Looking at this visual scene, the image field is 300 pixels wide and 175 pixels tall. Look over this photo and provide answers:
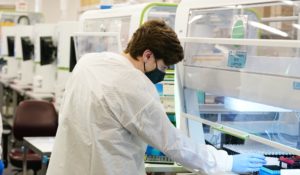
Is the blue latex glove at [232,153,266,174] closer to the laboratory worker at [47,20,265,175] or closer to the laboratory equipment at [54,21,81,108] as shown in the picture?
the laboratory worker at [47,20,265,175]

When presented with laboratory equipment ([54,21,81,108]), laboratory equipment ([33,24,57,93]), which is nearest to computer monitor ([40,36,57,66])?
laboratory equipment ([33,24,57,93])

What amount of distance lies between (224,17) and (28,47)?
497 centimetres

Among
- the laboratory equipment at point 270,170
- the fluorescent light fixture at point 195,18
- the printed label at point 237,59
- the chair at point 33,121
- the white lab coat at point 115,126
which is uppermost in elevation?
the fluorescent light fixture at point 195,18

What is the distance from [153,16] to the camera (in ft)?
10.9

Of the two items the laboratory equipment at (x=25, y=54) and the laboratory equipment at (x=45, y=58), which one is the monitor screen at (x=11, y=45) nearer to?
the laboratory equipment at (x=25, y=54)

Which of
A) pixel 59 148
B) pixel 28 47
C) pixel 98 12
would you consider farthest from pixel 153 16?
pixel 28 47

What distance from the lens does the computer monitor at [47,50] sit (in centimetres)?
606

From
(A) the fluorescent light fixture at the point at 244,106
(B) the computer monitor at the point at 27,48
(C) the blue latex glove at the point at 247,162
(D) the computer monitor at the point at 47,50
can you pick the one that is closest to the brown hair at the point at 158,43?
(A) the fluorescent light fixture at the point at 244,106

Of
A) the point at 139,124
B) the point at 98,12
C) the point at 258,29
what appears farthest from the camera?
the point at 98,12

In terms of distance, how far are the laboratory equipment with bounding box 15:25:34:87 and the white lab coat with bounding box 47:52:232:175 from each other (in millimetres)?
4911

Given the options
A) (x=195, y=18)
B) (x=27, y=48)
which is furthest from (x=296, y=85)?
(x=27, y=48)

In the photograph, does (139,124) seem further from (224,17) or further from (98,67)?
(224,17)

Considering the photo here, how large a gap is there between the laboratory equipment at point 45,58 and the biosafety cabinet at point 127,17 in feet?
7.18

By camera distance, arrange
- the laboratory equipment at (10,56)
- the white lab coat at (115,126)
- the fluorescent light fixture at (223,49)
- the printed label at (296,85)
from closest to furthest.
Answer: the printed label at (296,85) → the white lab coat at (115,126) → the fluorescent light fixture at (223,49) → the laboratory equipment at (10,56)
